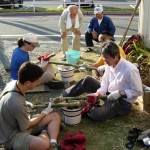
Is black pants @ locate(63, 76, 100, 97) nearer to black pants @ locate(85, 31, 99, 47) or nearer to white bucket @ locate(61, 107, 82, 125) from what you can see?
white bucket @ locate(61, 107, 82, 125)

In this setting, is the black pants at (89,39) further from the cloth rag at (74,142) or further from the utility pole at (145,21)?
the cloth rag at (74,142)

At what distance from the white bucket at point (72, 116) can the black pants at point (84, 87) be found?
489 millimetres

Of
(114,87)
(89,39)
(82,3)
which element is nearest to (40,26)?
(89,39)

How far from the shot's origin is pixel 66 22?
7.90 m

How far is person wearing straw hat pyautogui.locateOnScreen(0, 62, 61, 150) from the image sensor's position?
136 inches

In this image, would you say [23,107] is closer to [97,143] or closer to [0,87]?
[97,143]

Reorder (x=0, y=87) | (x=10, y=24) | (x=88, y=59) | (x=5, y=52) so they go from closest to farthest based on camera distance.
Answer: (x=0, y=87)
(x=88, y=59)
(x=5, y=52)
(x=10, y=24)

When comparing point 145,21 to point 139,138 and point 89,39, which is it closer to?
point 89,39

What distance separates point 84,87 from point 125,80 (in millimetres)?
764

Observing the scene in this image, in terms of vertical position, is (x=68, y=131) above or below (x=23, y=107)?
below

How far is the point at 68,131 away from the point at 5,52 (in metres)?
4.51

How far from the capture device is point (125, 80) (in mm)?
4535

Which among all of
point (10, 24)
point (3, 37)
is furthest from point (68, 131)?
point (10, 24)

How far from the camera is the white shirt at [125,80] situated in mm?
4449
